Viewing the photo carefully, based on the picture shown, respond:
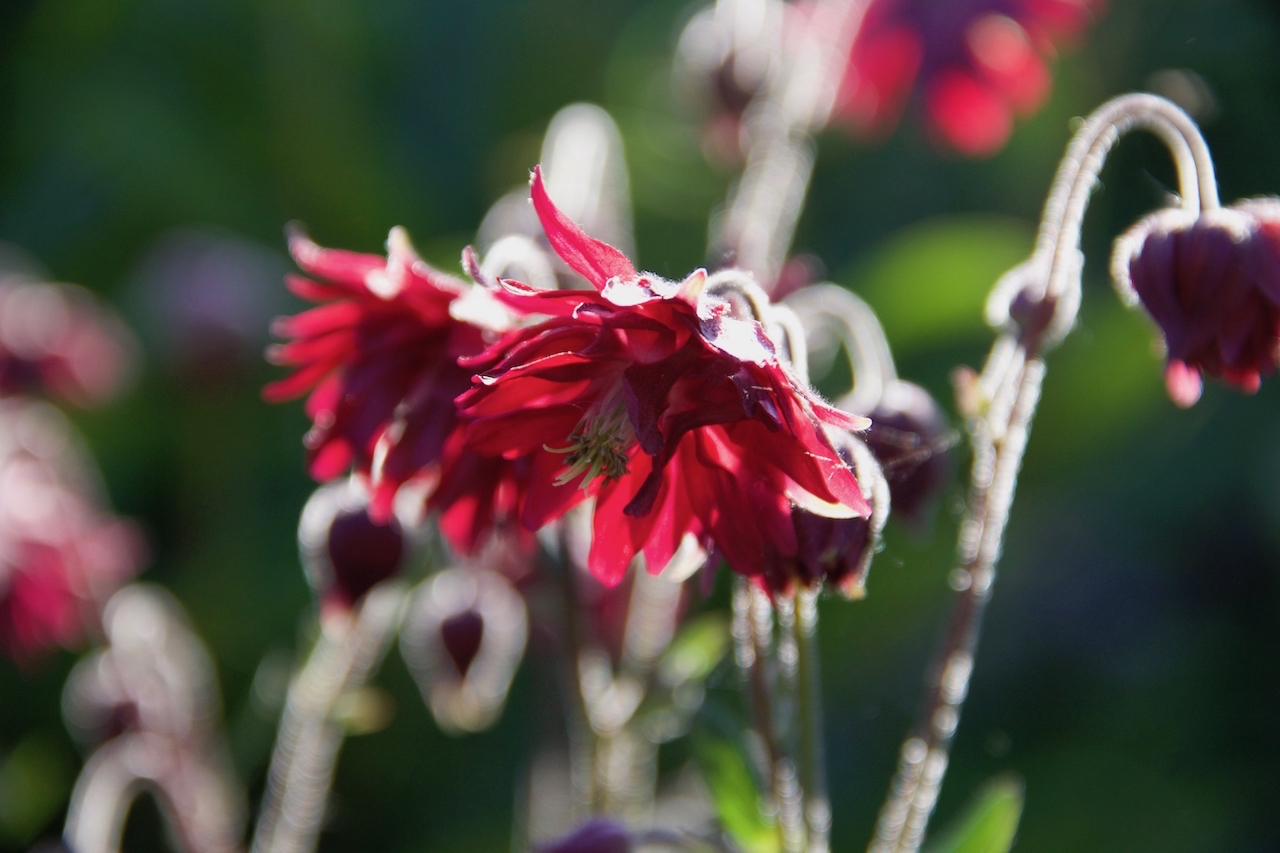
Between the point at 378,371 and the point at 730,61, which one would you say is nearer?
the point at 378,371

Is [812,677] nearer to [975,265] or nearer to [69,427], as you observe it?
[975,265]

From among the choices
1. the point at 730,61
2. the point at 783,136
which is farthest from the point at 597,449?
the point at 730,61

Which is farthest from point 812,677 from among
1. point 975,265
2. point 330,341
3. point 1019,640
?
point 1019,640

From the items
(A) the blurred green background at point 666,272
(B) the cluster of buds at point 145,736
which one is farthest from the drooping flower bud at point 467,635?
(A) the blurred green background at point 666,272

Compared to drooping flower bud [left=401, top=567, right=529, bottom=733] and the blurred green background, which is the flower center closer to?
drooping flower bud [left=401, top=567, right=529, bottom=733]

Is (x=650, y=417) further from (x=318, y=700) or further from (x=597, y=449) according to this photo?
(x=318, y=700)

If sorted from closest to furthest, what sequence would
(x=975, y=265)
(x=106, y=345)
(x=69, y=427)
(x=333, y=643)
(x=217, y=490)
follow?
1. (x=333, y=643)
2. (x=975, y=265)
3. (x=106, y=345)
4. (x=217, y=490)
5. (x=69, y=427)

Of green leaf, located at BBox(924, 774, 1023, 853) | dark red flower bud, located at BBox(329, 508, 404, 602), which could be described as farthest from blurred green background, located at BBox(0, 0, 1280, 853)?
green leaf, located at BBox(924, 774, 1023, 853)
